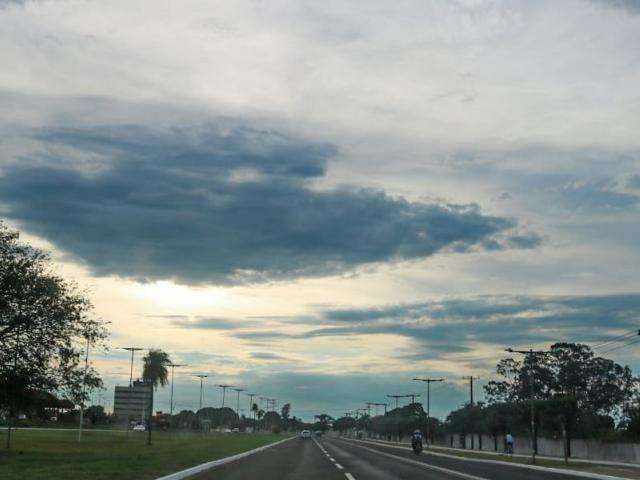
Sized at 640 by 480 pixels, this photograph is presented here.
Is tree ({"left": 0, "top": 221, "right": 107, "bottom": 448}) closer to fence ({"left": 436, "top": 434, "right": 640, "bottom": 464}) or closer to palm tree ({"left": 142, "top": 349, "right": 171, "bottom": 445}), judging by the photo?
fence ({"left": 436, "top": 434, "right": 640, "bottom": 464})

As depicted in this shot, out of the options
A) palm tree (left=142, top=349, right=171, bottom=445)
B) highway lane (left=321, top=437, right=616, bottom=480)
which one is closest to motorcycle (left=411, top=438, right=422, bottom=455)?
highway lane (left=321, top=437, right=616, bottom=480)

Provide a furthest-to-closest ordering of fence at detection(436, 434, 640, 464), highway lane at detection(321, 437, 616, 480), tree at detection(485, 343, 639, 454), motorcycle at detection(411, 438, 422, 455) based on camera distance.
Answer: tree at detection(485, 343, 639, 454) → fence at detection(436, 434, 640, 464) → motorcycle at detection(411, 438, 422, 455) → highway lane at detection(321, 437, 616, 480)

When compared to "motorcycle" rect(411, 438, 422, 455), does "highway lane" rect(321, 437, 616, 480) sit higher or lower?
higher

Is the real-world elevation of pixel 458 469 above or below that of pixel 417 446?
above

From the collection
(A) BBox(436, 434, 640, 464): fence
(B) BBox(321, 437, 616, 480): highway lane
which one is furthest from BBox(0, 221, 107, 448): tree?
(A) BBox(436, 434, 640, 464): fence

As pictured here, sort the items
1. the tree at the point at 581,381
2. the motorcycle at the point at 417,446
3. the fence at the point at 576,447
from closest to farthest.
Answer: the motorcycle at the point at 417,446 < the fence at the point at 576,447 < the tree at the point at 581,381

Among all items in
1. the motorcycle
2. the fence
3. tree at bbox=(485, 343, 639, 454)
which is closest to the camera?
the motorcycle

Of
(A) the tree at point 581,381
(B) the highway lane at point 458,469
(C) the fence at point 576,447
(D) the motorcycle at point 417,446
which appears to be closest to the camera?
(B) the highway lane at point 458,469

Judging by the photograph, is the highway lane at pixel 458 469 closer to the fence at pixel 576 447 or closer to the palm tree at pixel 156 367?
the fence at pixel 576 447

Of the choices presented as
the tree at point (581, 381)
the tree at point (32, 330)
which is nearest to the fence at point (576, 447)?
the tree at point (581, 381)

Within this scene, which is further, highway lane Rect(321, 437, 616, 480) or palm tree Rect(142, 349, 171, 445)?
palm tree Rect(142, 349, 171, 445)

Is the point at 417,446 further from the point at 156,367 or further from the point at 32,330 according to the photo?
the point at 156,367

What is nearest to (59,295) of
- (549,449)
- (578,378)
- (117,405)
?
(117,405)

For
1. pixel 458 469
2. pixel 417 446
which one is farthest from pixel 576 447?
pixel 458 469
